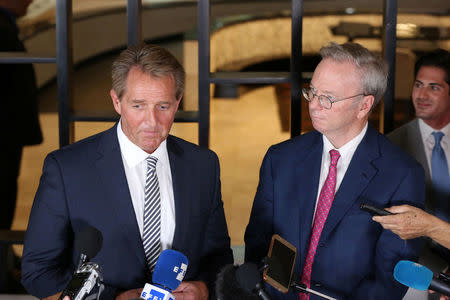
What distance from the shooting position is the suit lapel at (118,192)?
1.81 meters

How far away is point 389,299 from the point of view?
6.28 feet

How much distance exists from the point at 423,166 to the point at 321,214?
73cm

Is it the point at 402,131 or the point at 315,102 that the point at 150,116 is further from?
the point at 402,131

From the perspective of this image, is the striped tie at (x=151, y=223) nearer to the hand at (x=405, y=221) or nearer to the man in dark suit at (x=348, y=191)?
the man in dark suit at (x=348, y=191)

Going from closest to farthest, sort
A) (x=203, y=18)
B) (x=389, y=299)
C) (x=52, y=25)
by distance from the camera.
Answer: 1. (x=389, y=299)
2. (x=203, y=18)
3. (x=52, y=25)

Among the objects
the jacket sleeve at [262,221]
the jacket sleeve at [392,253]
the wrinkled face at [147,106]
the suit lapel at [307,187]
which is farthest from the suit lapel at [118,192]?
the jacket sleeve at [392,253]

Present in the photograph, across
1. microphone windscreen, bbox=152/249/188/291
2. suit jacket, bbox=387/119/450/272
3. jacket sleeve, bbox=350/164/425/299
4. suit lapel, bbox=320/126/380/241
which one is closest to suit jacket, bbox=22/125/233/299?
microphone windscreen, bbox=152/249/188/291

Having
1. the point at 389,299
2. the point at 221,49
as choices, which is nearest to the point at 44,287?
the point at 389,299

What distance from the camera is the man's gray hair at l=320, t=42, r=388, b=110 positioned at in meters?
1.93

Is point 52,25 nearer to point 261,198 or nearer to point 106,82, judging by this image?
point 106,82

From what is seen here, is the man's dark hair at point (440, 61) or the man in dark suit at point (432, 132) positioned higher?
the man's dark hair at point (440, 61)

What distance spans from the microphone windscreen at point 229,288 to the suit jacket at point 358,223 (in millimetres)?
326

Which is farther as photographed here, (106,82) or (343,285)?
(106,82)

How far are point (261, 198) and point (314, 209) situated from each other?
206mm
